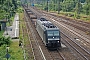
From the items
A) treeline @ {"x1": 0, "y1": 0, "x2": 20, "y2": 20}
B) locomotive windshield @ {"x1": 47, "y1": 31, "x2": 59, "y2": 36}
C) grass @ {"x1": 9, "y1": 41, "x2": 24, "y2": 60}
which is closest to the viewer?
grass @ {"x1": 9, "y1": 41, "x2": 24, "y2": 60}

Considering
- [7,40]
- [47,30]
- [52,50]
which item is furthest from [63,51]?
[7,40]

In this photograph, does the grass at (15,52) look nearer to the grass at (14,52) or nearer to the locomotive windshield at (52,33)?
the grass at (14,52)

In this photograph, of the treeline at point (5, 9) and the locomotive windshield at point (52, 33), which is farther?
the treeline at point (5, 9)

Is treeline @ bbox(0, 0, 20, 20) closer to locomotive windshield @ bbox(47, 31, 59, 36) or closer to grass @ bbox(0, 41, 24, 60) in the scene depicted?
grass @ bbox(0, 41, 24, 60)

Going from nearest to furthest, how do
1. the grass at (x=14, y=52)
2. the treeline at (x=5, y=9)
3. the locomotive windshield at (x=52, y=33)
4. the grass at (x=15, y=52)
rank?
the grass at (x=14, y=52) < the grass at (x=15, y=52) < the locomotive windshield at (x=52, y=33) < the treeline at (x=5, y=9)

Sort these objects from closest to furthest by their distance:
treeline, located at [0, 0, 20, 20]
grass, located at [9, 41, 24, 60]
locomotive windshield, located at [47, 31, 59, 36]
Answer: grass, located at [9, 41, 24, 60] → locomotive windshield, located at [47, 31, 59, 36] → treeline, located at [0, 0, 20, 20]

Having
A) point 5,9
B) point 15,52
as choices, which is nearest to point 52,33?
point 15,52

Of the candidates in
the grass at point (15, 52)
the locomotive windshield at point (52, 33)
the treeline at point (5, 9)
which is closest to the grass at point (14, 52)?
the grass at point (15, 52)

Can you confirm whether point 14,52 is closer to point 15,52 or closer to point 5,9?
point 15,52

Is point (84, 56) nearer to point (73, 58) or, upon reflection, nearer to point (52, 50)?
point (73, 58)

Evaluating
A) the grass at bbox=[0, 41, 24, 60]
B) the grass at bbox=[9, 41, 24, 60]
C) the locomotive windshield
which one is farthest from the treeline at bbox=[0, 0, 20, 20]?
the locomotive windshield

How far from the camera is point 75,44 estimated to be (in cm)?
3142

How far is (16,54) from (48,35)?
14.6 ft

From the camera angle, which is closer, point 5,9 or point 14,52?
point 14,52
